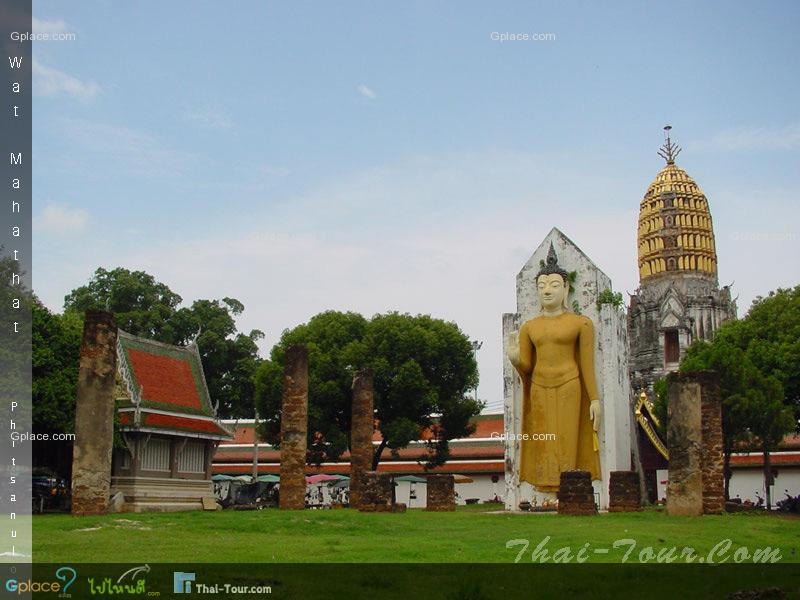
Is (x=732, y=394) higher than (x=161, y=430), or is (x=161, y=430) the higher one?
(x=732, y=394)

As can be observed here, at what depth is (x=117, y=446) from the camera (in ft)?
92.1

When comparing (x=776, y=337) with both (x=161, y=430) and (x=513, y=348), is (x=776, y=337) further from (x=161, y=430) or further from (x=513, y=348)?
(x=161, y=430)

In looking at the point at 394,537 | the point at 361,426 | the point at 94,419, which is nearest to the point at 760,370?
the point at 361,426

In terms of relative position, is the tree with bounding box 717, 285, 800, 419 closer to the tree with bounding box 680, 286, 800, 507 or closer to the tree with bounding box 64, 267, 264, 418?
the tree with bounding box 680, 286, 800, 507

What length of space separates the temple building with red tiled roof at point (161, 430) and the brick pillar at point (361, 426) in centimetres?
568

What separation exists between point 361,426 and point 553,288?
800 centimetres

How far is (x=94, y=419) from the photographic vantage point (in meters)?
21.5

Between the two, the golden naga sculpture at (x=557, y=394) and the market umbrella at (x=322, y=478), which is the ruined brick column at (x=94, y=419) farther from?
the market umbrella at (x=322, y=478)

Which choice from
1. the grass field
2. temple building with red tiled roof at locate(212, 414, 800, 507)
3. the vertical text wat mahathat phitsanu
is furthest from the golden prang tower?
the grass field

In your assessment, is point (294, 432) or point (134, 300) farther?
point (134, 300)
